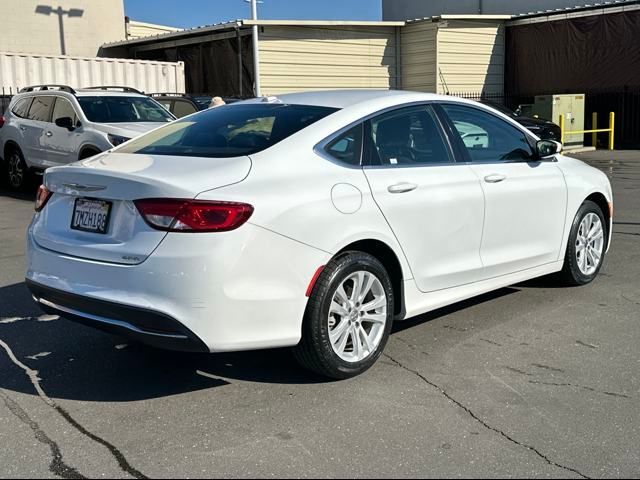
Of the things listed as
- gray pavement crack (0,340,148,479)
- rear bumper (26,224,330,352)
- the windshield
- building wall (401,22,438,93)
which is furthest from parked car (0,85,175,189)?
building wall (401,22,438,93)

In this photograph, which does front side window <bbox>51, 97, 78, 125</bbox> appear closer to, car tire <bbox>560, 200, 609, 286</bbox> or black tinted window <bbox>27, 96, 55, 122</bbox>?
black tinted window <bbox>27, 96, 55, 122</bbox>

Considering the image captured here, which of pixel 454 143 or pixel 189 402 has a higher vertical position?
pixel 454 143

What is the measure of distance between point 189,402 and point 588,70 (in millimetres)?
22180

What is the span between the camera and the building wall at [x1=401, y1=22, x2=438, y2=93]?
23.3 meters

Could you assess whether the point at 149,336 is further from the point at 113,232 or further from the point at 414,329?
the point at 414,329

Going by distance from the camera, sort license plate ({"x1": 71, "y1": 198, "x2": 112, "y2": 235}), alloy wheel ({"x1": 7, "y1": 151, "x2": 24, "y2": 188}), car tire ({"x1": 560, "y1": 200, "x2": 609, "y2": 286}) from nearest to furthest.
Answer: license plate ({"x1": 71, "y1": 198, "x2": 112, "y2": 235})
car tire ({"x1": 560, "y1": 200, "x2": 609, "y2": 286})
alloy wheel ({"x1": 7, "y1": 151, "x2": 24, "y2": 188})

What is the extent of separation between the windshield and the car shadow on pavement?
6969mm

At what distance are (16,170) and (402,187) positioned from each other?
425 inches

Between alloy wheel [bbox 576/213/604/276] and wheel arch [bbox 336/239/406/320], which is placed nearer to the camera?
wheel arch [bbox 336/239/406/320]

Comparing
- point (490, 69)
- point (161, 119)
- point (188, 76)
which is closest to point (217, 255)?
point (161, 119)

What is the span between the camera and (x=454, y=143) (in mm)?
4922

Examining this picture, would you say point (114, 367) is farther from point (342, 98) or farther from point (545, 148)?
point (545, 148)

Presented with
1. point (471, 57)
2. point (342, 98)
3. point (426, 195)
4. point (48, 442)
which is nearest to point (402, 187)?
point (426, 195)

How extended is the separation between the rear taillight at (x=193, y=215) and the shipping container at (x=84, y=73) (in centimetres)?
1398
